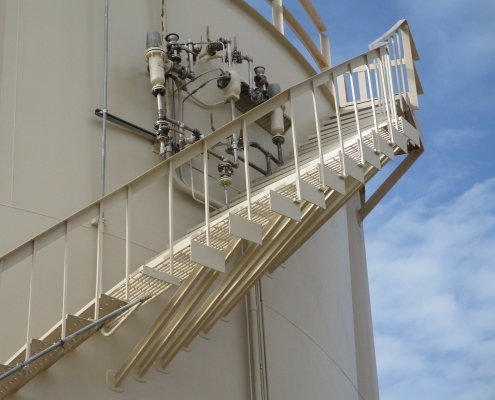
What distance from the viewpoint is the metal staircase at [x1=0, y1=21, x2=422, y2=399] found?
543 cm

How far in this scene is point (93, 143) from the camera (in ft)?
22.3

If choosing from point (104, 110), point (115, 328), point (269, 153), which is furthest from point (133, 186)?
point (269, 153)

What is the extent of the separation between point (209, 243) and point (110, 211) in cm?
124

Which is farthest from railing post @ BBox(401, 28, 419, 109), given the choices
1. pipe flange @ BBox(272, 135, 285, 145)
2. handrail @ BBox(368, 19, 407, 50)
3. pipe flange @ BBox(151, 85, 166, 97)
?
pipe flange @ BBox(151, 85, 166, 97)

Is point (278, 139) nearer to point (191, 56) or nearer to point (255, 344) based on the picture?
point (191, 56)

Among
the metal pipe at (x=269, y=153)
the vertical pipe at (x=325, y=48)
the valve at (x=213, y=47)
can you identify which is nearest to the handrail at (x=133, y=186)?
the metal pipe at (x=269, y=153)

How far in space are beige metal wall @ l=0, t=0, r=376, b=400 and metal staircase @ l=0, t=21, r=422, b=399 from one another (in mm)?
203

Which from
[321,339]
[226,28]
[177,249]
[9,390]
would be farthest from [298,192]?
[226,28]

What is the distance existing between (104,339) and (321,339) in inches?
113

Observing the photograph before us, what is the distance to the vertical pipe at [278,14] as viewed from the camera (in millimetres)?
10273

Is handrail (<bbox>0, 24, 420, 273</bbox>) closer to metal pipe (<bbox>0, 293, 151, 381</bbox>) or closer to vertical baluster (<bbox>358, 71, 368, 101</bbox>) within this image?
metal pipe (<bbox>0, 293, 151, 381</bbox>)

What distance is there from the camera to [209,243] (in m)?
5.70

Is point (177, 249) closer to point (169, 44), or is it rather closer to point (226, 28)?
point (169, 44)

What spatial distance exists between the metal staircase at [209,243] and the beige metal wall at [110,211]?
0.67 ft
